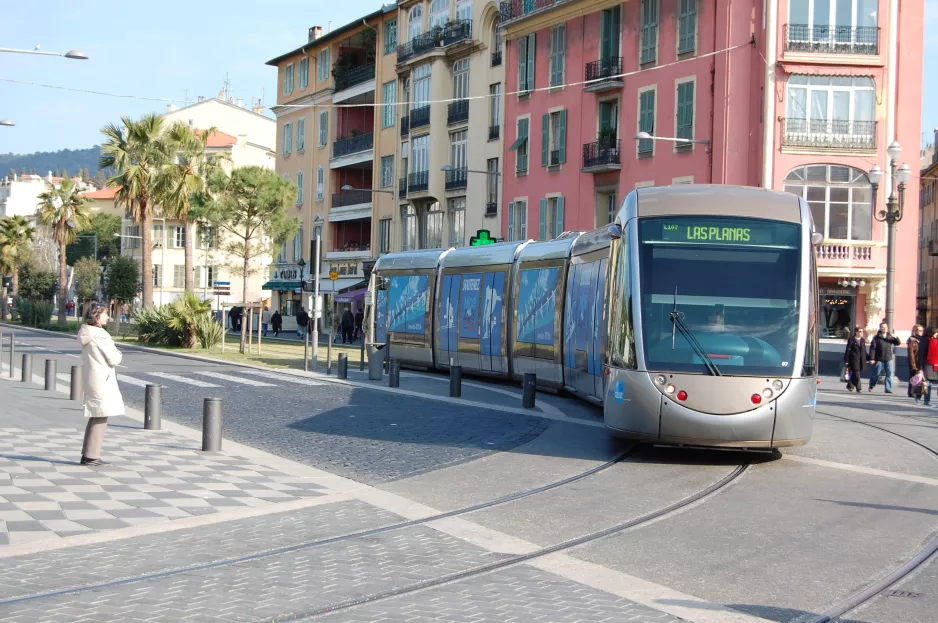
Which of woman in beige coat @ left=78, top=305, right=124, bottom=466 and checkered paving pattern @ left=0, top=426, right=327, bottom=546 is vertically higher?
woman in beige coat @ left=78, top=305, right=124, bottom=466

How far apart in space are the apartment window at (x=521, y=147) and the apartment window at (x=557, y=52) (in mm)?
2658

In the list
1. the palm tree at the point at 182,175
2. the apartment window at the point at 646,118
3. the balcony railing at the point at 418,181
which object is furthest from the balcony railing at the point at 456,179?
the apartment window at the point at 646,118

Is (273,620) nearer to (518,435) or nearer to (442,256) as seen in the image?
(518,435)

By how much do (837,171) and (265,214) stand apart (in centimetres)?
3253

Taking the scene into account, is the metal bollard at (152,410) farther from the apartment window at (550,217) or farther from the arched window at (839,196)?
the apartment window at (550,217)

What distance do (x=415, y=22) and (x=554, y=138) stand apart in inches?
573

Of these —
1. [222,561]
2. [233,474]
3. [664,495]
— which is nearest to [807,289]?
[664,495]

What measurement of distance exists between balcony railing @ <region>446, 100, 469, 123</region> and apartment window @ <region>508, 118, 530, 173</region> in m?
5.09

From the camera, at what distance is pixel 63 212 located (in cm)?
7094

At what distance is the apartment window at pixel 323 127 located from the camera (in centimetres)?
6969

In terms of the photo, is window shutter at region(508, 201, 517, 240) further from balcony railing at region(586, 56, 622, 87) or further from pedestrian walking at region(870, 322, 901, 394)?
pedestrian walking at region(870, 322, 901, 394)

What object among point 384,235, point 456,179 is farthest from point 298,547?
point 384,235

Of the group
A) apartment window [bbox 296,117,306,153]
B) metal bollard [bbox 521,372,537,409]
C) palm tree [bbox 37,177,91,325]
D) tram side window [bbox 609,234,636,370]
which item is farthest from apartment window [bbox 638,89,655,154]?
palm tree [bbox 37,177,91,325]

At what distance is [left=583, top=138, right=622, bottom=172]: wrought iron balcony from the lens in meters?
44.6
